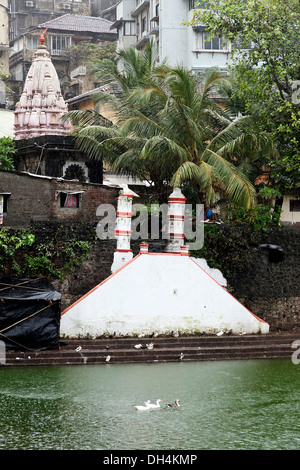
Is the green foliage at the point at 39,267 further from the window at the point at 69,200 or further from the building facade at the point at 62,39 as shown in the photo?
the building facade at the point at 62,39

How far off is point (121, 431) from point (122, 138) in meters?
10.5

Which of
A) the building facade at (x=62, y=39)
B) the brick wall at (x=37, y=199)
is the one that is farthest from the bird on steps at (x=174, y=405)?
the building facade at (x=62, y=39)

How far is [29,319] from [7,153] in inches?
320

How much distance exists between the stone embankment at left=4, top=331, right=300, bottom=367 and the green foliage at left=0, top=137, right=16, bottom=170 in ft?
24.7

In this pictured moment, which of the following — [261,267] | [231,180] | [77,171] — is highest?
[77,171]

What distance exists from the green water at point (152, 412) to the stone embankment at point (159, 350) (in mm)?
413

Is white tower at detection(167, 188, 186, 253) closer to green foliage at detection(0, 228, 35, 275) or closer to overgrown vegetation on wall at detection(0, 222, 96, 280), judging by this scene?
overgrown vegetation on wall at detection(0, 222, 96, 280)

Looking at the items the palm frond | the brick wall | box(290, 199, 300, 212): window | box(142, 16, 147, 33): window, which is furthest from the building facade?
the palm frond

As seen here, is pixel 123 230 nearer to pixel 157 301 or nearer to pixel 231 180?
pixel 157 301

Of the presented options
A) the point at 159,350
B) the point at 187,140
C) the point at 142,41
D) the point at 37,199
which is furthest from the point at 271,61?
the point at 142,41

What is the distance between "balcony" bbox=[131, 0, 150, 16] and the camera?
38.6m

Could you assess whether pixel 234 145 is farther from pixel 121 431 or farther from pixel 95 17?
pixel 95 17

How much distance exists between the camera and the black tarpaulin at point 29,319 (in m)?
17.6

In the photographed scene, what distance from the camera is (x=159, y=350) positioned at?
1827 centimetres
